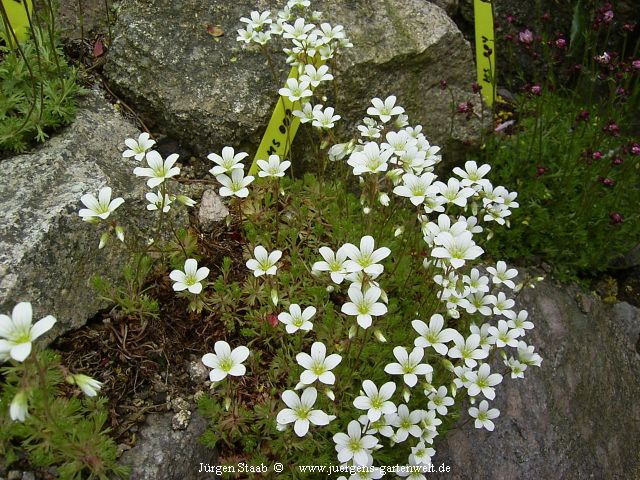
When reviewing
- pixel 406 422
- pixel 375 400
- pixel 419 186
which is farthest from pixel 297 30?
pixel 406 422

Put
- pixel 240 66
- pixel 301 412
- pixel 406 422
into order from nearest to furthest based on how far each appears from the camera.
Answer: pixel 301 412
pixel 406 422
pixel 240 66

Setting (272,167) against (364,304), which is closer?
(364,304)

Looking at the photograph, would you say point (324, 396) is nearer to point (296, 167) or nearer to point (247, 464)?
point (247, 464)

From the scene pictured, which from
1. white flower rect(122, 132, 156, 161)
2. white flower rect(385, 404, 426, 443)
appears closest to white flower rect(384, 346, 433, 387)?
white flower rect(385, 404, 426, 443)

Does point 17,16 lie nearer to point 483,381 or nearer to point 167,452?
point 167,452

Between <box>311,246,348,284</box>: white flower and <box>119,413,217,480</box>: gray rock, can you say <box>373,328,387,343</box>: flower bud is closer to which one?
<box>311,246,348,284</box>: white flower

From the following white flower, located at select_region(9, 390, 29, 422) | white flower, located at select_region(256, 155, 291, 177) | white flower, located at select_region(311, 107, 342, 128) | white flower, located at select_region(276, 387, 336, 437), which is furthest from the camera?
white flower, located at select_region(311, 107, 342, 128)

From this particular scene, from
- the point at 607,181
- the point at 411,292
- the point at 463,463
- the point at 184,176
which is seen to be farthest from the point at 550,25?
the point at 463,463
